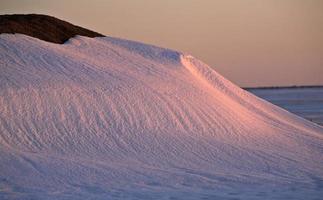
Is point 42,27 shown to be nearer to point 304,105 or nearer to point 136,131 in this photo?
point 136,131

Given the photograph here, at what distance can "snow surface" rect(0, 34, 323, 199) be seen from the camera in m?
8.52

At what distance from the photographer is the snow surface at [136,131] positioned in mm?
8523

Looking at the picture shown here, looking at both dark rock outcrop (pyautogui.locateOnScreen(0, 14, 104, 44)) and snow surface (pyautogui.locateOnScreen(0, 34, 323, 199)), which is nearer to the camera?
snow surface (pyautogui.locateOnScreen(0, 34, 323, 199))

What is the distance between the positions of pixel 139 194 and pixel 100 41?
8.49 metres

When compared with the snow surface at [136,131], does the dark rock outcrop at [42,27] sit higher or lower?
higher

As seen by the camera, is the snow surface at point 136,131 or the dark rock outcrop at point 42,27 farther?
the dark rock outcrop at point 42,27

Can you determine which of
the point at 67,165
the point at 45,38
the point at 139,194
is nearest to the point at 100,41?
the point at 45,38

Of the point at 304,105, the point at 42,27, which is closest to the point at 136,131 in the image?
the point at 42,27

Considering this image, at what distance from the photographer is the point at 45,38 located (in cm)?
1524

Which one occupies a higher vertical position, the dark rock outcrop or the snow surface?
the dark rock outcrop

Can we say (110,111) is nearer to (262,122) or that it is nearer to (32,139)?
(32,139)

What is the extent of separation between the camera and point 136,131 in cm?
1139

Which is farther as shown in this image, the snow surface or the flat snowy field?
the flat snowy field

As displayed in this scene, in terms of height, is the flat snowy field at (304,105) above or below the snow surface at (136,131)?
above
